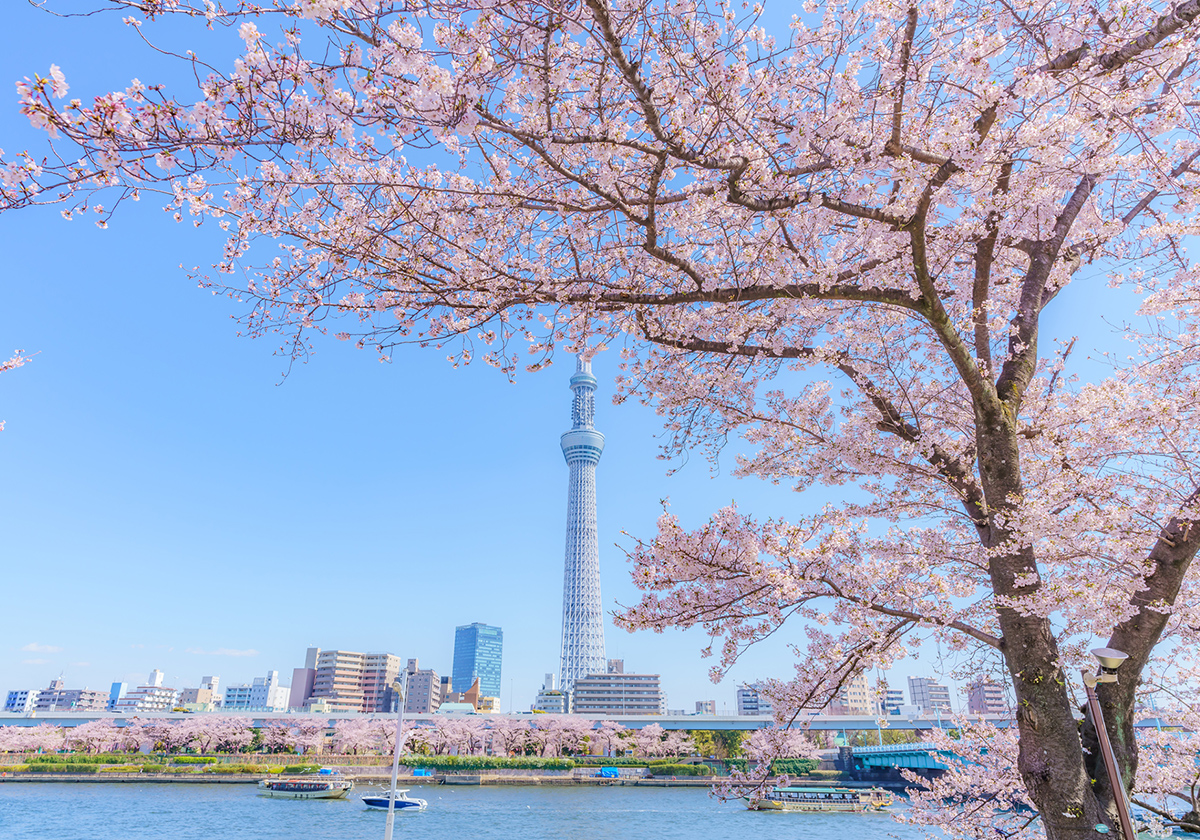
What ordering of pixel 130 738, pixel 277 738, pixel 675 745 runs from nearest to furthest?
1. pixel 130 738
2. pixel 277 738
3. pixel 675 745

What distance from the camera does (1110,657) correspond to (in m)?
3.59

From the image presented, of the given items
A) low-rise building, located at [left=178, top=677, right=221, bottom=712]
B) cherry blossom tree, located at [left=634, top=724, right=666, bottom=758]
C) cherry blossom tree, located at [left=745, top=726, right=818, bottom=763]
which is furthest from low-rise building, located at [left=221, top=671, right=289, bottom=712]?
cherry blossom tree, located at [left=745, top=726, right=818, bottom=763]

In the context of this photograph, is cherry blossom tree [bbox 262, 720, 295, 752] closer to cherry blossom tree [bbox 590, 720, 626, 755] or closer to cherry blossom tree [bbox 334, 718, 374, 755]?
cherry blossom tree [bbox 334, 718, 374, 755]

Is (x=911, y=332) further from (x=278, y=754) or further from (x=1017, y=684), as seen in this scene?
(x=278, y=754)

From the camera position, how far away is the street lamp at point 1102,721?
3.40m

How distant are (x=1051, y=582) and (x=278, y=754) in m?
60.3

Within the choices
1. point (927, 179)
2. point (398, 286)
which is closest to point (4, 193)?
point (398, 286)

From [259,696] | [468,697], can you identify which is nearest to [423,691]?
[468,697]

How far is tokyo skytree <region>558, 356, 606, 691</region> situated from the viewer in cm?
7125

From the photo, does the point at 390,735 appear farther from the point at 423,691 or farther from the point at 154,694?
the point at 154,694

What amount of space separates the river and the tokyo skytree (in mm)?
32349

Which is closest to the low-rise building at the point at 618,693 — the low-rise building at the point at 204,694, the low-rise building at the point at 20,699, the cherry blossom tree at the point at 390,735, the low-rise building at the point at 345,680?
the cherry blossom tree at the point at 390,735

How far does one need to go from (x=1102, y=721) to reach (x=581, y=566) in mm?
69130

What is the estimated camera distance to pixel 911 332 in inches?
199
